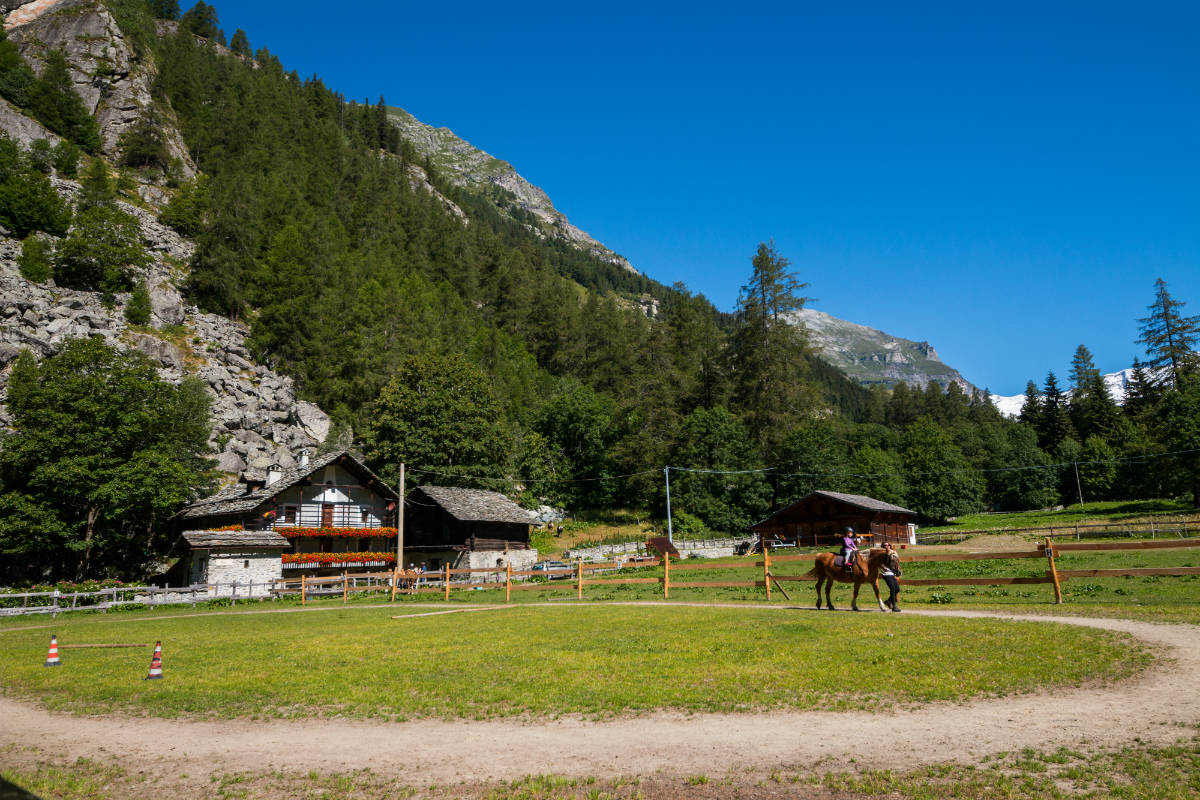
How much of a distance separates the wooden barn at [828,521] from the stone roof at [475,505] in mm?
24679

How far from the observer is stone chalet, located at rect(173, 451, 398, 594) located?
42656 millimetres

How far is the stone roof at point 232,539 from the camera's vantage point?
1634 inches

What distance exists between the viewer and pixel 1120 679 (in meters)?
9.57

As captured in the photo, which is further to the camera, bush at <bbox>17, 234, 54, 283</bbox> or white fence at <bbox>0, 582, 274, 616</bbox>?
bush at <bbox>17, 234, 54, 283</bbox>

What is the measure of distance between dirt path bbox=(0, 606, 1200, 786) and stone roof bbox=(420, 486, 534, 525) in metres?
46.6

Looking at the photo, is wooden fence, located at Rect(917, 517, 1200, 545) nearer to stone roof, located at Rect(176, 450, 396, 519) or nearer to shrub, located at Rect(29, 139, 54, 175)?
stone roof, located at Rect(176, 450, 396, 519)

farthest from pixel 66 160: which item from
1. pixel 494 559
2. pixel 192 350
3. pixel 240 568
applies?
pixel 494 559

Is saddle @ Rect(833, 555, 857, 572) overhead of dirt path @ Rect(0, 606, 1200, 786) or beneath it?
overhead

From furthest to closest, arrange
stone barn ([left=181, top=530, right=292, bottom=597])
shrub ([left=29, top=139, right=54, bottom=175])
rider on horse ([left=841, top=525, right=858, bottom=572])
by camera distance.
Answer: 1. shrub ([left=29, top=139, right=54, bottom=175])
2. stone barn ([left=181, top=530, right=292, bottom=597])
3. rider on horse ([left=841, top=525, right=858, bottom=572])

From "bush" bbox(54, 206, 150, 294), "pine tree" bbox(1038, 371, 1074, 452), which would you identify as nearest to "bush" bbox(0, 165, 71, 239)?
"bush" bbox(54, 206, 150, 294)

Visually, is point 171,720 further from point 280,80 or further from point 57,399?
point 280,80

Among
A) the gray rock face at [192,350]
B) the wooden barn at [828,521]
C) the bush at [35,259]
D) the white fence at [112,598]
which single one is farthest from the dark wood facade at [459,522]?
the bush at [35,259]

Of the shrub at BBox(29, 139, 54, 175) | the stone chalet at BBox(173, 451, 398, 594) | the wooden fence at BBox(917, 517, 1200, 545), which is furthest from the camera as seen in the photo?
the shrub at BBox(29, 139, 54, 175)

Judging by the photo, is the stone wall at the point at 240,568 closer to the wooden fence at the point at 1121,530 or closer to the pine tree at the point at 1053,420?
the wooden fence at the point at 1121,530
